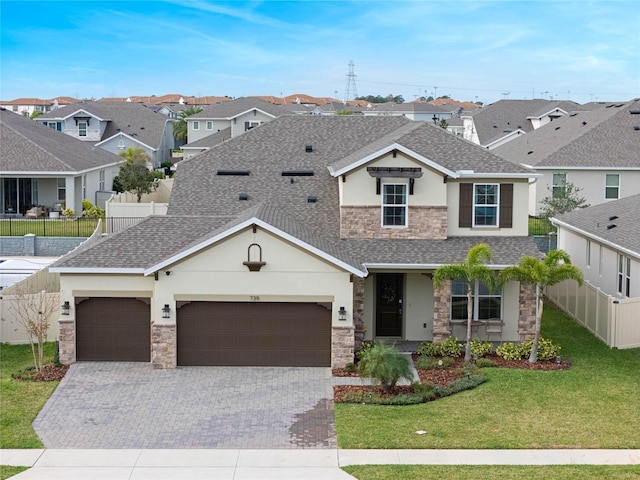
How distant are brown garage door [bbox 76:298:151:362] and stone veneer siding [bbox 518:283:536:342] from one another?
412 inches

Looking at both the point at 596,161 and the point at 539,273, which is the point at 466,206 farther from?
the point at 596,161

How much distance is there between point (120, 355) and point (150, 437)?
623cm

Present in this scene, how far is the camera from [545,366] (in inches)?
888

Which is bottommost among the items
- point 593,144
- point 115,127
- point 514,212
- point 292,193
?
point 514,212

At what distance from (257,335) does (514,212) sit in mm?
8711

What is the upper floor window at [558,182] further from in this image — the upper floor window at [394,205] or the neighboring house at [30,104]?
the neighboring house at [30,104]

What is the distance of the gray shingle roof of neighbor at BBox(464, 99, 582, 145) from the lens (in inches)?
2913

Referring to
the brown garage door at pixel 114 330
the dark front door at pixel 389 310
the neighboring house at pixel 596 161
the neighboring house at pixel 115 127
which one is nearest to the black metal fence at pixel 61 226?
the brown garage door at pixel 114 330

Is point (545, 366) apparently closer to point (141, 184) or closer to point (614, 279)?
point (614, 279)

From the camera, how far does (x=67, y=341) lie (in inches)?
900

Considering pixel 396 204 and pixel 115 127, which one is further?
pixel 115 127

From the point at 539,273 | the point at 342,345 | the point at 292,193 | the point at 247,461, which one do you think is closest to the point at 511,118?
the point at 292,193

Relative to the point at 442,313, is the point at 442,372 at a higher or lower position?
lower

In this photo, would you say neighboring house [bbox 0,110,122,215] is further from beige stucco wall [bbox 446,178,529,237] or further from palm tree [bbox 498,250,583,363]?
palm tree [bbox 498,250,583,363]
